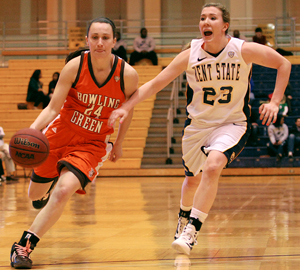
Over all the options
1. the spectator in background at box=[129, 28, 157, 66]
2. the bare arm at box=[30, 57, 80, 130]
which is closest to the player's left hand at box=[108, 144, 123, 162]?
the bare arm at box=[30, 57, 80, 130]

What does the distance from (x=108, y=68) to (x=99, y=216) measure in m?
2.30

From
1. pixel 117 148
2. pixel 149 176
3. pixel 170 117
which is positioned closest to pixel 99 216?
pixel 117 148

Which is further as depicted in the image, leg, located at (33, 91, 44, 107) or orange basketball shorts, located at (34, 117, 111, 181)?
leg, located at (33, 91, 44, 107)

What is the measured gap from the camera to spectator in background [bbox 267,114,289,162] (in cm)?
1139

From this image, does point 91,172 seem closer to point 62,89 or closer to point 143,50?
point 62,89

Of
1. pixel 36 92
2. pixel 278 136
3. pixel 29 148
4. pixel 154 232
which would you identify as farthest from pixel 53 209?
pixel 36 92

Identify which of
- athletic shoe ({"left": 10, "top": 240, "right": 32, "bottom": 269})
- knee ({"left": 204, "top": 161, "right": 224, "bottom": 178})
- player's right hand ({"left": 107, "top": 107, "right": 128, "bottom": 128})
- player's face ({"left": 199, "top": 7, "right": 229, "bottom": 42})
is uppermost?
player's face ({"left": 199, "top": 7, "right": 229, "bottom": 42})

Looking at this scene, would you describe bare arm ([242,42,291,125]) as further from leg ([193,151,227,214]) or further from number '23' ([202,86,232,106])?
leg ([193,151,227,214])

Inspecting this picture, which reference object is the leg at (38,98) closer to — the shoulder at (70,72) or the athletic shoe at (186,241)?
the shoulder at (70,72)

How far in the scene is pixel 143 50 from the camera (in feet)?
51.0

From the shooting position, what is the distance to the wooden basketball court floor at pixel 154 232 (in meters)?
3.07

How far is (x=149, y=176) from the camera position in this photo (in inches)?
448

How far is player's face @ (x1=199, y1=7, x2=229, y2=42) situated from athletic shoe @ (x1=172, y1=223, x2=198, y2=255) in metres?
1.36

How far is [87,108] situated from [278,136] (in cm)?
870
